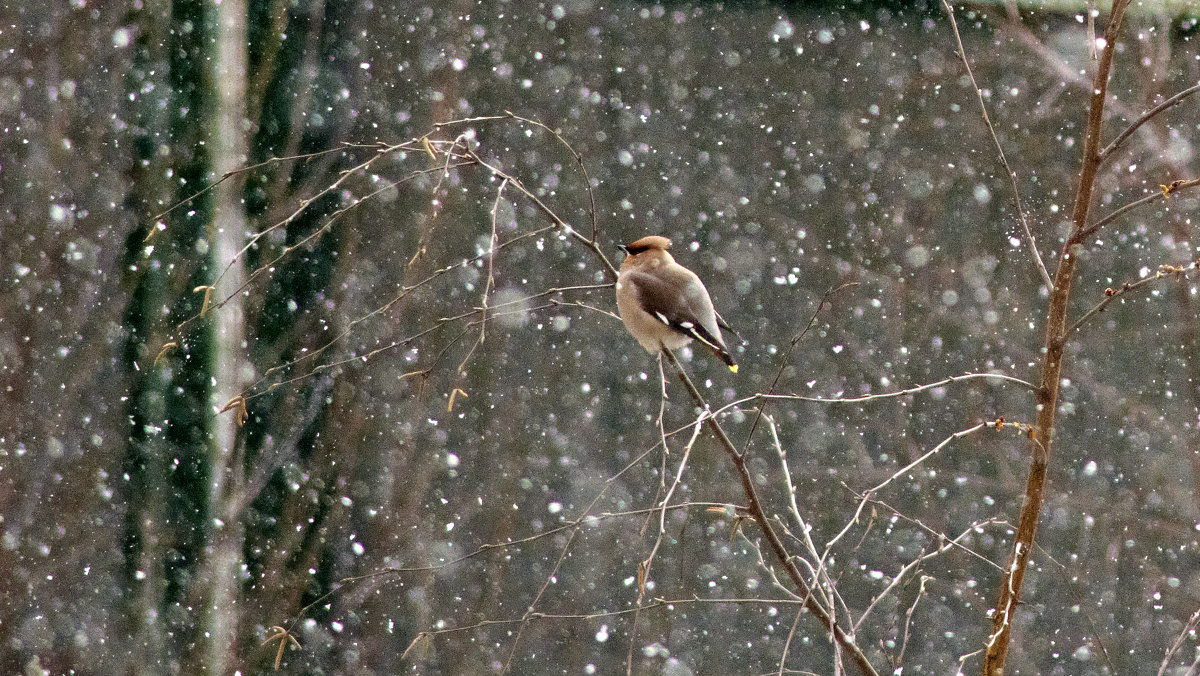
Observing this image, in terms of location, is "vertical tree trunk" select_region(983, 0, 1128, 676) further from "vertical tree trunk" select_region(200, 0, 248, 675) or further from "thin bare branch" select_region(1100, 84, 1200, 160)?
"vertical tree trunk" select_region(200, 0, 248, 675)

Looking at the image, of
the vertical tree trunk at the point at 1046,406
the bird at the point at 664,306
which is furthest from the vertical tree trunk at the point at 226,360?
the vertical tree trunk at the point at 1046,406

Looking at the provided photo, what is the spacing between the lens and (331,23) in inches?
57.6

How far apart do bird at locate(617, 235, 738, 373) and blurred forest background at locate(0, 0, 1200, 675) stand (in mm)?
495

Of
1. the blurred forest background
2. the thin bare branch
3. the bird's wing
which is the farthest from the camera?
the blurred forest background

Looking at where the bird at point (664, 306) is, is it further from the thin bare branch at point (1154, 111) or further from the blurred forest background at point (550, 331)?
the blurred forest background at point (550, 331)

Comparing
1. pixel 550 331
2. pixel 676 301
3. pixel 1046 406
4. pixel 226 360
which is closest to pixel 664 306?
pixel 676 301

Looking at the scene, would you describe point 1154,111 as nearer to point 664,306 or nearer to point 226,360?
point 664,306

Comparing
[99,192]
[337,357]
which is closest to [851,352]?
[337,357]

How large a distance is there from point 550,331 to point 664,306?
25.4 inches

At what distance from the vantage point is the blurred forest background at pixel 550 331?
1390mm

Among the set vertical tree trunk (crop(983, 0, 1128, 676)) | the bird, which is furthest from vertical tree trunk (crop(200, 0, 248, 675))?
vertical tree trunk (crop(983, 0, 1128, 676))

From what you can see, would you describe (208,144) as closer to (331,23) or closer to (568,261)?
(331,23)

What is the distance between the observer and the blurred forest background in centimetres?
139

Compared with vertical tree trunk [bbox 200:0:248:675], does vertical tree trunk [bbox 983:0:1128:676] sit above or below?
below
